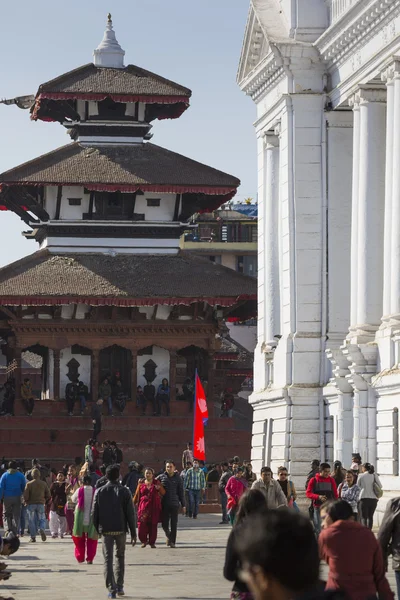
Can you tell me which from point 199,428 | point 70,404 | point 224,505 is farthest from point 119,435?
point 224,505

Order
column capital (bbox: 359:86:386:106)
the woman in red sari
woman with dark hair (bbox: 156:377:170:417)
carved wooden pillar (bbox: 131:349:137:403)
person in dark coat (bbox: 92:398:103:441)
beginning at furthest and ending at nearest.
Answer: carved wooden pillar (bbox: 131:349:137:403)
woman with dark hair (bbox: 156:377:170:417)
person in dark coat (bbox: 92:398:103:441)
column capital (bbox: 359:86:386:106)
the woman in red sari

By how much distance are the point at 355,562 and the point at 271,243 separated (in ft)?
109

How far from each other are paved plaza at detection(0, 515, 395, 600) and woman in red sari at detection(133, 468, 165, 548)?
0.37 m

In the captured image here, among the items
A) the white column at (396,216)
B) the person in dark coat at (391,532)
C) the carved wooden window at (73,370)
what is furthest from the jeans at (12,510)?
the carved wooden window at (73,370)

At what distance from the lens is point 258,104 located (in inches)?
1818

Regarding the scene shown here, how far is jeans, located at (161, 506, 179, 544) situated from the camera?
3062 centimetres

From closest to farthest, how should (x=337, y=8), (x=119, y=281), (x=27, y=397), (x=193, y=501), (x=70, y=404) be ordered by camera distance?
(x=337, y=8) → (x=193, y=501) → (x=70, y=404) → (x=27, y=397) → (x=119, y=281)

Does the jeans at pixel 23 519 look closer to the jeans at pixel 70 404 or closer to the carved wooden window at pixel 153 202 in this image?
the jeans at pixel 70 404

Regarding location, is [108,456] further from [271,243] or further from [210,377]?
[210,377]

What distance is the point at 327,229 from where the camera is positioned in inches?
1641

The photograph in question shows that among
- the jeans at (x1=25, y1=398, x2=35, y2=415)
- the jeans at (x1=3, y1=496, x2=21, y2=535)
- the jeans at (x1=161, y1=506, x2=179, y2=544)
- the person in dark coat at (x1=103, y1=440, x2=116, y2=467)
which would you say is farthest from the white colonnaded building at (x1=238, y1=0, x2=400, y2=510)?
the jeans at (x1=25, y1=398, x2=35, y2=415)

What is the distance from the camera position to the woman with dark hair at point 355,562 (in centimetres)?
1135

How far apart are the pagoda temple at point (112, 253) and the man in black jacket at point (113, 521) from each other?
3611 centimetres

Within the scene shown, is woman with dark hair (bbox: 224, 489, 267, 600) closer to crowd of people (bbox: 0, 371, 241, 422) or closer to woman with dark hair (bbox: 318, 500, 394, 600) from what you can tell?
woman with dark hair (bbox: 318, 500, 394, 600)
